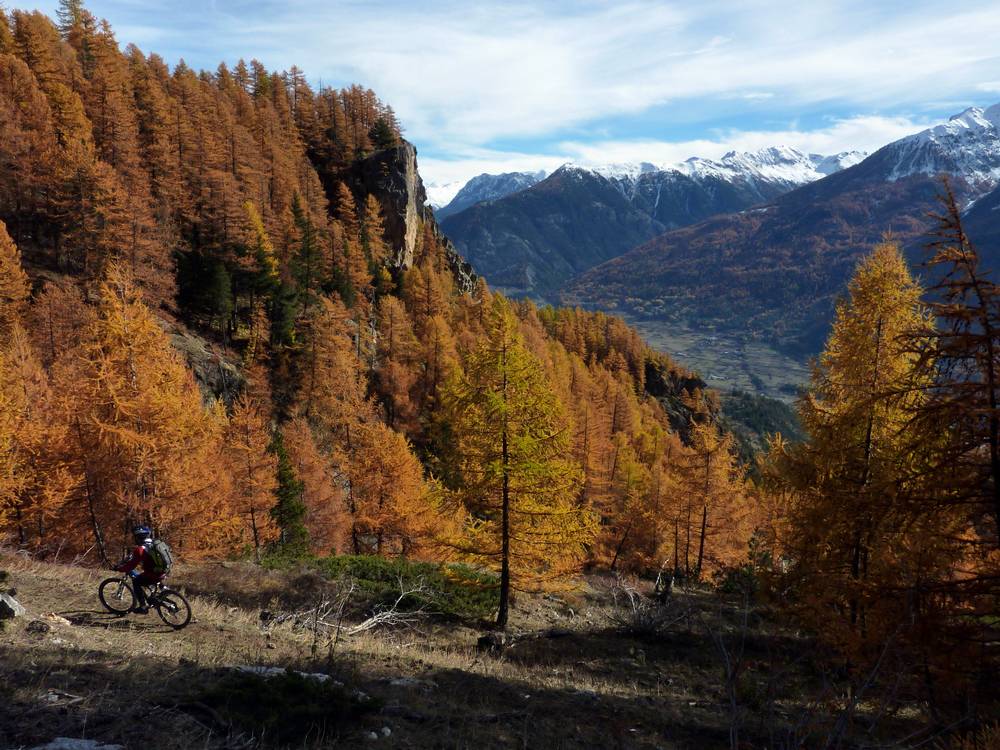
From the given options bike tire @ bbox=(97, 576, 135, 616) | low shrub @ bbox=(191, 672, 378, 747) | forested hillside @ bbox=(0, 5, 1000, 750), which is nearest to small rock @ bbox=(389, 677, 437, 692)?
forested hillside @ bbox=(0, 5, 1000, 750)

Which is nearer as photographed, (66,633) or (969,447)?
(969,447)

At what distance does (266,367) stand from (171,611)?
126ft

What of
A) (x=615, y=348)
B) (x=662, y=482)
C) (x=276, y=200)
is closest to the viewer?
(x=662, y=482)

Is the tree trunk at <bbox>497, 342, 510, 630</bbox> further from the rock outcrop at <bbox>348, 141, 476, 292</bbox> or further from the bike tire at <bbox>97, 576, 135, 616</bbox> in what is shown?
the rock outcrop at <bbox>348, 141, 476, 292</bbox>

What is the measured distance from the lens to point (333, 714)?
22.1ft

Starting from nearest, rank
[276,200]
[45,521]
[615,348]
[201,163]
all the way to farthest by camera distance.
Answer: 1. [45,521]
2. [201,163]
3. [276,200]
4. [615,348]

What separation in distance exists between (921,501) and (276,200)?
68.1 metres

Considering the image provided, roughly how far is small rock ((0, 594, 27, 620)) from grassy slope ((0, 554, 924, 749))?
0.78 feet

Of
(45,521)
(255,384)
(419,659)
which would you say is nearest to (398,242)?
(255,384)

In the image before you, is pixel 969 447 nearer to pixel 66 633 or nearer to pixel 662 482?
pixel 66 633

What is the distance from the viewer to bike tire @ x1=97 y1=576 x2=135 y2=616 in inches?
401

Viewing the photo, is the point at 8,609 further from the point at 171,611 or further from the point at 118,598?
the point at 171,611

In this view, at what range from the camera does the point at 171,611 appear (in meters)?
10.2

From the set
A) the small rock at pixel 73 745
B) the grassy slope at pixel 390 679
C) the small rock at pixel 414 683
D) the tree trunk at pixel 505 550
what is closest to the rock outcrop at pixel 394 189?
the tree trunk at pixel 505 550
